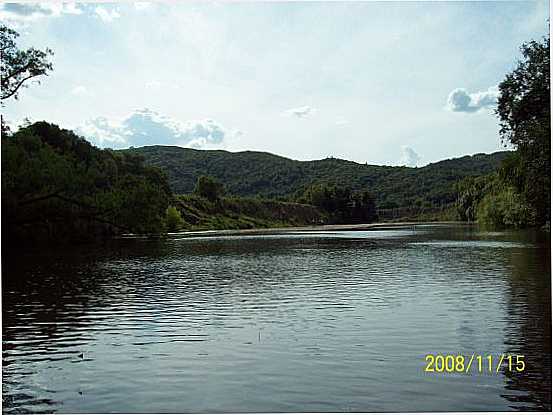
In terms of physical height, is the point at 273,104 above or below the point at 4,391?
above

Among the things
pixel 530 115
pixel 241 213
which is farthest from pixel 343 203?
pixel 530 115

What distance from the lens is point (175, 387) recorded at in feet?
35.2

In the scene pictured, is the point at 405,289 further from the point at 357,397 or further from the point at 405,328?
the point at 357,397

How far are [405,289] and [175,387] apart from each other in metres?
13.3

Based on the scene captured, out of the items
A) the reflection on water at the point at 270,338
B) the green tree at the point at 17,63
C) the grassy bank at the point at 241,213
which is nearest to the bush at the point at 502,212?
the reflection on water at the point at 270,338

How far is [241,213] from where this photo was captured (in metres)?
135

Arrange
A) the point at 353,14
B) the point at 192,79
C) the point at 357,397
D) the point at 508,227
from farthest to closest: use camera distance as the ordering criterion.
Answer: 1. the point at 508,227
2. the point at 192,79
3. the point at 353,14
4. the point at 357,397

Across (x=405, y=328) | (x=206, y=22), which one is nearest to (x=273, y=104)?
(x=206, y=22)

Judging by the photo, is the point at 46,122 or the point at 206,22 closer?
the point at 206,22

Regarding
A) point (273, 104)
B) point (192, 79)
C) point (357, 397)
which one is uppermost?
point (192, 79)
